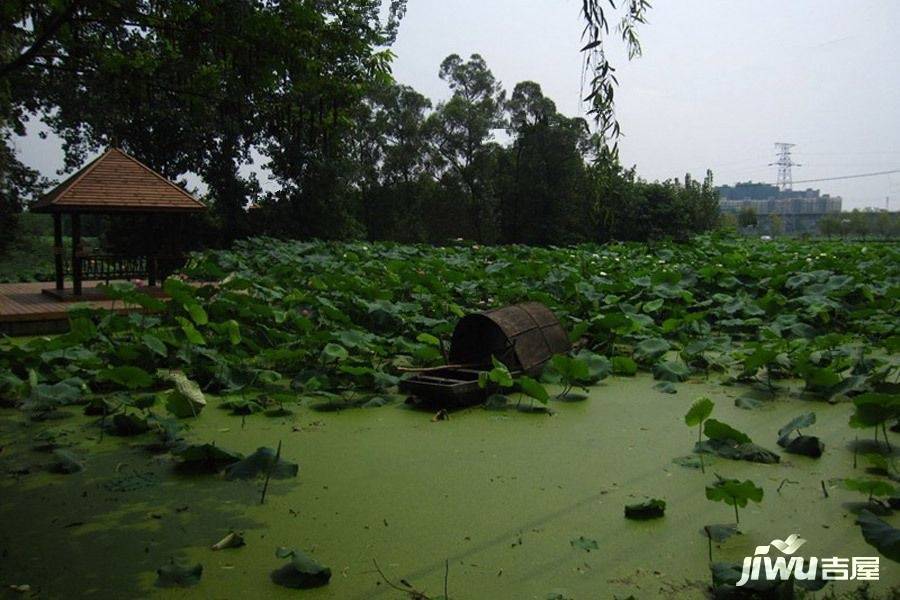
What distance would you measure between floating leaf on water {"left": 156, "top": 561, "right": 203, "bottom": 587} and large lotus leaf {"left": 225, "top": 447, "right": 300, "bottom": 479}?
705 millimetres

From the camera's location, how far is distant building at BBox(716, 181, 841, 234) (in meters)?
41.4

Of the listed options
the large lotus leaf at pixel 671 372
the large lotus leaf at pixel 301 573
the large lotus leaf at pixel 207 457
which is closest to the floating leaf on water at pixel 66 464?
the large lotus leaf at pixel 207 457

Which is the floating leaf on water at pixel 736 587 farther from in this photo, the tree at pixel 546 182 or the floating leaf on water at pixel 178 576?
the tree at pixel 546 182

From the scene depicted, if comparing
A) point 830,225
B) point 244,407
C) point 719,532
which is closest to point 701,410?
point 719,532

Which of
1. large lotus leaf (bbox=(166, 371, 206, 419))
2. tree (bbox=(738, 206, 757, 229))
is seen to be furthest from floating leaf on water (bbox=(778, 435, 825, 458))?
tree (bbox=(738, 206, 757, 229))

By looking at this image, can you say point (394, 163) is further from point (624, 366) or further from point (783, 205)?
point (783, 205)

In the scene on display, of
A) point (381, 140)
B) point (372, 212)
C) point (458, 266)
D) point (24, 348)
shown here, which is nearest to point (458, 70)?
point (381, 140)

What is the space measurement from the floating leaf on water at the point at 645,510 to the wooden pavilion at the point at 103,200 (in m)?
7.27

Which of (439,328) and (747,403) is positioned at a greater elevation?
(439,328)

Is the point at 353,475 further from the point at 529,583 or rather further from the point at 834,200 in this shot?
the point at 834,200

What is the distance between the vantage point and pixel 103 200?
27.1 feet

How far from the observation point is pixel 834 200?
4900 cm

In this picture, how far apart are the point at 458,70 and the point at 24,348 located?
828 inches

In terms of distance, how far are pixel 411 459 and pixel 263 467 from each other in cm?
65
